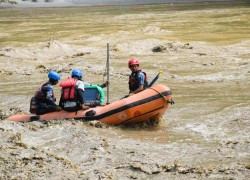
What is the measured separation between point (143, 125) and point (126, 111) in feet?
1.86

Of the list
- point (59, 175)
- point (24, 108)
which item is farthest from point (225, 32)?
point (59, 175)

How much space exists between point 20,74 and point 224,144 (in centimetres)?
1071

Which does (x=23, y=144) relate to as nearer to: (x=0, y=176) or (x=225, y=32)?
(x=0, y=176)

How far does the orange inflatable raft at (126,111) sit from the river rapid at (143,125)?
0.17 meters

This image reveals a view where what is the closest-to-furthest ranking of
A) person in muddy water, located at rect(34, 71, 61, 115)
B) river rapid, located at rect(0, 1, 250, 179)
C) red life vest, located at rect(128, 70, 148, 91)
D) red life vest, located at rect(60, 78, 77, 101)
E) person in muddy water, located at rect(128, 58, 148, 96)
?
river rapid, located at rect(0, 1, 250, 179)
red life vest, located at rect(60, 78, 77, 101)
person in muddy water, located at rect(34, 71, 61, 115)
person in muddy water, located at rect(128, 58, 148, 96)
red life vest, located at rect(128, 70, 148, 91)

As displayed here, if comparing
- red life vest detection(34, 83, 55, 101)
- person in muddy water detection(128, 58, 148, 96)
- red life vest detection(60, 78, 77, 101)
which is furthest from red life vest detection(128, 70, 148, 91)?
red life vest detection(34, 83, 55, 101)

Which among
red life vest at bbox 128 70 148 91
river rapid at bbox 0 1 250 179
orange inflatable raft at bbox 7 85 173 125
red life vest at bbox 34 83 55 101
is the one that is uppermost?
red life vest at bbox 128 70 148 91

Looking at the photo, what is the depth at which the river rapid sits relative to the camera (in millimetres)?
7898

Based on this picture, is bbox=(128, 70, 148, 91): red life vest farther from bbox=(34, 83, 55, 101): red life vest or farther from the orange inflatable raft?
bbox=(34, 83, 55, 101): red life vest

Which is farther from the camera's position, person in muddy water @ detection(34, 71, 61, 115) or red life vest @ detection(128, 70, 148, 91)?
red life vest @ detection(128, 70, 148, 91)

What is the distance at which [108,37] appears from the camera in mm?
26797

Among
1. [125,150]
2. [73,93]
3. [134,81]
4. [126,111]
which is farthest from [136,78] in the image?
[125,150]

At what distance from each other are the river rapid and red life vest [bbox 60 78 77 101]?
481 millimetres

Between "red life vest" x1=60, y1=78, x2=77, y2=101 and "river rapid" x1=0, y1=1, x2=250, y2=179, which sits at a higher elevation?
"red life vest" x1=60, y1=78, x2=77, y2=101
